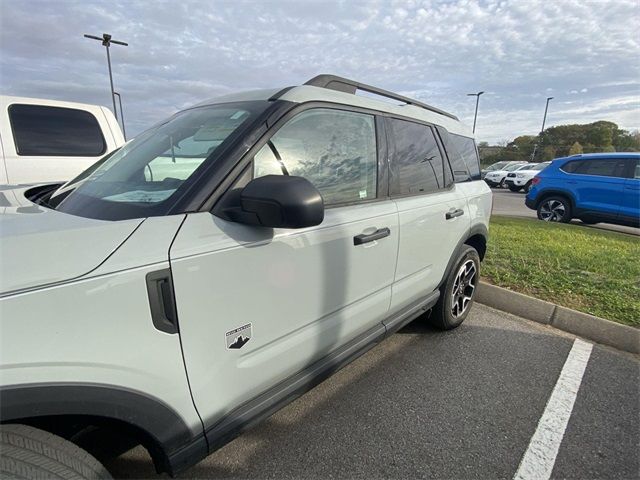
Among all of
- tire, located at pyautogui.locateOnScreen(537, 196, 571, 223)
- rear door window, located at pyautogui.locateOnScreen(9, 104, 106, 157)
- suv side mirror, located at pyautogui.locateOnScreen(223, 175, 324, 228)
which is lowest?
tire, located at pyautogui.locateOnScreen(537, 196, 571, 223)

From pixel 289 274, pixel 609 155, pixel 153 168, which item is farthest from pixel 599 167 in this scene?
pixel 153 168

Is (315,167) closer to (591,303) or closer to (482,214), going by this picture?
(482,214)

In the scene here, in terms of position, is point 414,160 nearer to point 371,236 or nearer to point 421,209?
point 421,209

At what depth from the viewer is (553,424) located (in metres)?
2.30


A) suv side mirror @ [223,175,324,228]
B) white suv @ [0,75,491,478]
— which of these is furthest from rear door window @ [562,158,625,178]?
suv side mirror @ [223,175,324,228]

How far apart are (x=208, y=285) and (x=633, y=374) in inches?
126

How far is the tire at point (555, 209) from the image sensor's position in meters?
9.35

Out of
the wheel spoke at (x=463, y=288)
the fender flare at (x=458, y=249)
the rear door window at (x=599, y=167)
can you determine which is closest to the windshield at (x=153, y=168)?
the fender flare at (x=458, y=249)

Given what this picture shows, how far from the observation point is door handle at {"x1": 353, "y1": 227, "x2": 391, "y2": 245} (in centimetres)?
200

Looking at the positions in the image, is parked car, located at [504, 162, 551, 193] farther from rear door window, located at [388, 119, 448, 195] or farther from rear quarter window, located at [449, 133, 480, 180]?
rear door window, located at [388, 119, 448, 195]

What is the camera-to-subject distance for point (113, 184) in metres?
1.72

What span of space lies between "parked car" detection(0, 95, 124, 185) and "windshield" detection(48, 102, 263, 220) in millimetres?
2989

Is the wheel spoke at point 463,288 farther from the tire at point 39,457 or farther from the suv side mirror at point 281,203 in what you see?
the tire at point 39,457

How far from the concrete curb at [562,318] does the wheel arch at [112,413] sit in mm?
3402
